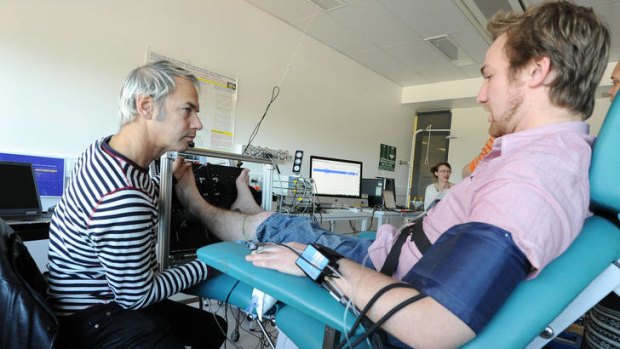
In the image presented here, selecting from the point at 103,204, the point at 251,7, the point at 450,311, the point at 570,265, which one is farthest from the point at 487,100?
the point at 251,7

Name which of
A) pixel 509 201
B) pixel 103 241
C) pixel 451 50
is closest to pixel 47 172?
pixel 103 241

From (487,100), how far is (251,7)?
102 inches

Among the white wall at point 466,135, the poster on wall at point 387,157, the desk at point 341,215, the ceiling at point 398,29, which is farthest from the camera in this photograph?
the white wall at point 466,135

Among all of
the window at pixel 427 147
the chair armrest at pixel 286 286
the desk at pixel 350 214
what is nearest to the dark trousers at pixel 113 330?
the chair armrest at pixel 286 286

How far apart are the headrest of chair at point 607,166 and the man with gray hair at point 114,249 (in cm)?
90

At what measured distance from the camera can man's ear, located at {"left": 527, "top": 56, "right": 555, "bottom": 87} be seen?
667mm

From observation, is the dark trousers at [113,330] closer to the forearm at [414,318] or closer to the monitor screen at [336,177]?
the forearm at [414,318]

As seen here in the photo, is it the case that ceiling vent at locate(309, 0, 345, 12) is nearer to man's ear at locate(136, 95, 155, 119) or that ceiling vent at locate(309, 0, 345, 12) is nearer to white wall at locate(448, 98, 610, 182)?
man's ear at locate(136, 95, 155, 119)

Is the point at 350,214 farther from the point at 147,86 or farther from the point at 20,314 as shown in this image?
the point at 20,314

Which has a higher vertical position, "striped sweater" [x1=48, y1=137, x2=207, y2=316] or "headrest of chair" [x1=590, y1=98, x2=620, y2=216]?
"headrest of chair" [x1=590, y1=98, x2=620, y2=216]

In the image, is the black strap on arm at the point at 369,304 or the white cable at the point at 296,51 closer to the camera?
the black strap on arm at the point at 369,304

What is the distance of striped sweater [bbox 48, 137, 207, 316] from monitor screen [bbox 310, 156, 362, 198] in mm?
2171

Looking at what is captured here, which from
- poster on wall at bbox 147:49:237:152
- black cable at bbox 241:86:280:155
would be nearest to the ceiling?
black cable at bbox 241:86:280:155

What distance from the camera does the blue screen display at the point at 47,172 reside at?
6.06ft
